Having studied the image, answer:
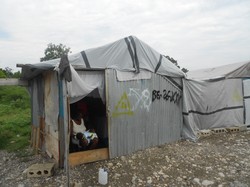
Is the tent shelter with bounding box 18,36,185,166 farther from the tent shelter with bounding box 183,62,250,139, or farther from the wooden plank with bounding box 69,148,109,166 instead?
the tent shelter with bounding box 183,62,250,139

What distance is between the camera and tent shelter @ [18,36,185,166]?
511cm

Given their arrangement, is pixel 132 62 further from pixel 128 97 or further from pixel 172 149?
pixel 172 149

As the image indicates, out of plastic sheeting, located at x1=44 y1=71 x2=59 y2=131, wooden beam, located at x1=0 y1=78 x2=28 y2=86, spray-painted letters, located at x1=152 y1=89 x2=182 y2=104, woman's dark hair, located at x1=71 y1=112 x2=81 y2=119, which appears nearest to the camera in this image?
plastic sheeting, located at x1=44 y1=71 x2=59 y2=131

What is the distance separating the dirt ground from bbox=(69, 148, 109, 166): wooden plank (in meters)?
0.12

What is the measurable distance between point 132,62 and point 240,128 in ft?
16.6

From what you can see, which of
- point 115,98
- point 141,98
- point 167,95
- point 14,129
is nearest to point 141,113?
point 141,98

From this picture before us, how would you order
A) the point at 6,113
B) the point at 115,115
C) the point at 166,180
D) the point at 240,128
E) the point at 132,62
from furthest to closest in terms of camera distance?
the point at 6,113 < the point at 240,128 < the point at 132,62 < the point at 115,115 < the point at 166,180

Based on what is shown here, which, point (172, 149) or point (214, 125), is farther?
A: point (214, 125)

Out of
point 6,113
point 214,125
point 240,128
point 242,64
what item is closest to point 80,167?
point 214,125

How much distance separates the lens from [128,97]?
5.81 m

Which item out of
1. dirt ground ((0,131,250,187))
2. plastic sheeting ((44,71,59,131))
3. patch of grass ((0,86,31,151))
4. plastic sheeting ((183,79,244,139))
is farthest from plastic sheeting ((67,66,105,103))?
patch of grass ((0,86,31,151))

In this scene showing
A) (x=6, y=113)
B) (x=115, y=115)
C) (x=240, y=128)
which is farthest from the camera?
(x=6, y=113)

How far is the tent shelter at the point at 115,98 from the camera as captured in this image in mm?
5105

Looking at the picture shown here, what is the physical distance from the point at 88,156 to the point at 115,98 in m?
1.49
